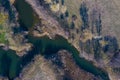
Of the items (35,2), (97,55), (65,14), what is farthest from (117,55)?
(35,2)

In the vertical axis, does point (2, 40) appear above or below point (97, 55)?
above

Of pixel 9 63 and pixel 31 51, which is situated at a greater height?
pixel 31 51

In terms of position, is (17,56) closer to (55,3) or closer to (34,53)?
(34,53)

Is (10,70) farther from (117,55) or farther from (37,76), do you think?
(117,55)

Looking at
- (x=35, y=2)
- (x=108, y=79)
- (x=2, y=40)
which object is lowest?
(x=108, y=79)

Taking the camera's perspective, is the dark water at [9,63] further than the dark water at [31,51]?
Yes

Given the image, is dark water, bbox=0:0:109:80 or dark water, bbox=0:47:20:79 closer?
dark water, bbox=0:0:109:80

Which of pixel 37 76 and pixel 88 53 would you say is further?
pixel 88 53
